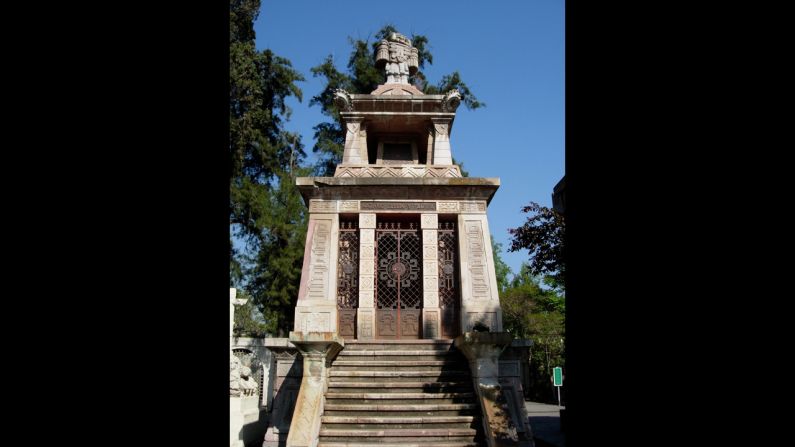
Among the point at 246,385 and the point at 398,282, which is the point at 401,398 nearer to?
the point at 398,282

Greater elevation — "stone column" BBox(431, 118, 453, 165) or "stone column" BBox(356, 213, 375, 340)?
"stone column" BBox(431, 118, 453, 165)

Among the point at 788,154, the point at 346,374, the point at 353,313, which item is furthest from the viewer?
the point at 353,313

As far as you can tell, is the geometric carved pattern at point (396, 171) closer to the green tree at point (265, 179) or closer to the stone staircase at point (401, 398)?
the stone staircase at point (401, 398)

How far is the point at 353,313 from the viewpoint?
11727 mm

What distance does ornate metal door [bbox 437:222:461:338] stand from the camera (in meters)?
11.7

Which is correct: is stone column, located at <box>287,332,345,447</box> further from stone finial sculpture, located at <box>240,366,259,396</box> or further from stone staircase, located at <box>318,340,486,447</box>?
stone finial sculpture, located at <box>240,366,259,396</box>

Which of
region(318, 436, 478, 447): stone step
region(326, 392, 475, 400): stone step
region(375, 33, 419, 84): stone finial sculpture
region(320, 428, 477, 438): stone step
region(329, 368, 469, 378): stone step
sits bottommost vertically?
region(318, 436, 478, 447): stone step

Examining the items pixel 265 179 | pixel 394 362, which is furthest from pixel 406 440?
pixel 265 179

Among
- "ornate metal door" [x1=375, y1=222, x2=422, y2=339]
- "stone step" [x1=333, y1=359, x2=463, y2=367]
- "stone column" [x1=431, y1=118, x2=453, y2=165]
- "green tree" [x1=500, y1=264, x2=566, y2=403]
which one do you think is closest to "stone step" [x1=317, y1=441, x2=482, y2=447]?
"stone step" [x1=333, y1=359, x2=463, y2=367]

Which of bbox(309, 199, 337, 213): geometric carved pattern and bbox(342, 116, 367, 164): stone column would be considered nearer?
bbox(309, 199, 337, 213): geometric carved pattern
